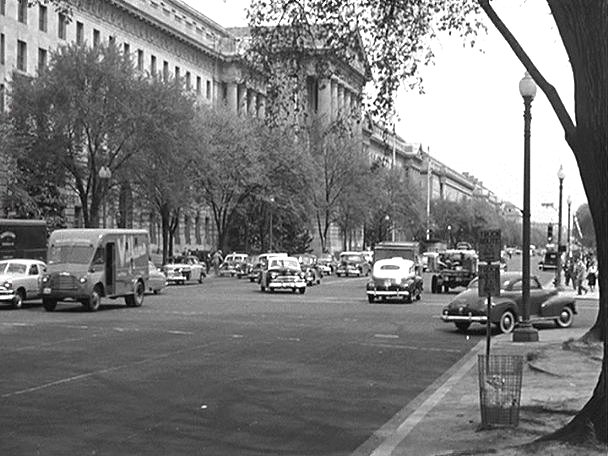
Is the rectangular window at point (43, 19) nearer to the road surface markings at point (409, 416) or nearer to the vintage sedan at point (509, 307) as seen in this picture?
the vintage sedan at point (509, 307)

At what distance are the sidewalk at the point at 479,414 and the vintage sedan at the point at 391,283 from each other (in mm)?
21299

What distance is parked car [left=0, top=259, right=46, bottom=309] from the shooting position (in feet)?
116

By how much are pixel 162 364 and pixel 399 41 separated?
7.58m

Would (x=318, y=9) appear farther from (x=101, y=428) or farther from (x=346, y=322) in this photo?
(x=346, y=322)

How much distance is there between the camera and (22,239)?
46.7m

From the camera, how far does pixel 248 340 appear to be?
24672mm

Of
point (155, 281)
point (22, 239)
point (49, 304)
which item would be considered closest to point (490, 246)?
point (49, 304)

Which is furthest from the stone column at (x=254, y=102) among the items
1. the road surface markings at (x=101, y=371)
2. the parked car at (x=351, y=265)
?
the parked car at (x=351, y=265)

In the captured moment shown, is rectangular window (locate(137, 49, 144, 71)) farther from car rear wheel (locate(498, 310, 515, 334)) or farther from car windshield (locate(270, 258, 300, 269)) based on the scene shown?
car rear wheel (locate(498, 310, 515, 334))

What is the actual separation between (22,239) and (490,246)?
32453 millimetres

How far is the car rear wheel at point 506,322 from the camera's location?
28.3 metres

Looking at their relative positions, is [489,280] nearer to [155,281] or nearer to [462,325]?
[462,325]

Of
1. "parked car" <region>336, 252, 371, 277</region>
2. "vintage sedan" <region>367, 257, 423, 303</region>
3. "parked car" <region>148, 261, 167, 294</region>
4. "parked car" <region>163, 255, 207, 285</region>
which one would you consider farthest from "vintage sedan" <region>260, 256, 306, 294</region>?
"parked car" <region>336, 252, 371, 277</region>

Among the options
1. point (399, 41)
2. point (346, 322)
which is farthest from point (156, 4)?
point (399, 41)
